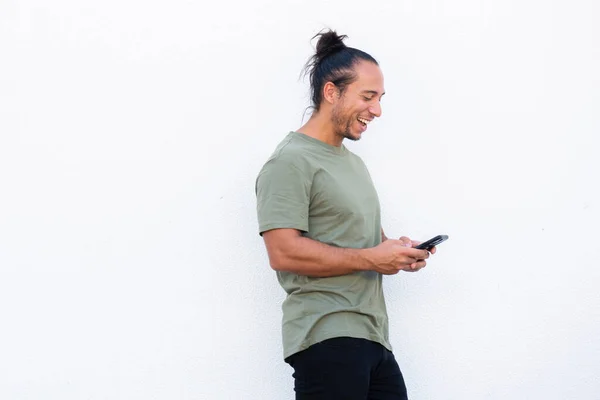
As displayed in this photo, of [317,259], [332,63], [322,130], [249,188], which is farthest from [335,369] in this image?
[332,63]

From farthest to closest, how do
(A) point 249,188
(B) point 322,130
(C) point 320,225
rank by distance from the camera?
(A) point 249,188 → (B) point 322,130 → (C) point 320,225

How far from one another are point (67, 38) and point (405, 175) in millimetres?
1291

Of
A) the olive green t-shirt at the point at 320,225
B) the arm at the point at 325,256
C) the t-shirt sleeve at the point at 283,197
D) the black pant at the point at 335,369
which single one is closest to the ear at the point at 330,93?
the olive green t-shirt at the point at 320,225

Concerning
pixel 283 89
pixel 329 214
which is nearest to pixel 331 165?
pixel 329 214

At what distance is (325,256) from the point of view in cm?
248

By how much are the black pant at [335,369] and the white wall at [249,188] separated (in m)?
0.57

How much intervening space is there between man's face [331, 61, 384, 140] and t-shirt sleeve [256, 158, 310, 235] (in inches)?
10.0

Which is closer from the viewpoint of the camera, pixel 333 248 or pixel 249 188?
pixel 333 248

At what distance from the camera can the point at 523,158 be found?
3.16m

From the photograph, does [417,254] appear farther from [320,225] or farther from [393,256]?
[320,225]

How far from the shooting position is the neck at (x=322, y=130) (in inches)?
106

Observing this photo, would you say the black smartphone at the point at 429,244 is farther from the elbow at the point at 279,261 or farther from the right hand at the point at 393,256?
the elbow at the point at 279,261

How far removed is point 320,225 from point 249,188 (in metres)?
0.56

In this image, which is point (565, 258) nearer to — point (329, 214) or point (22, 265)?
point (329, 214)
